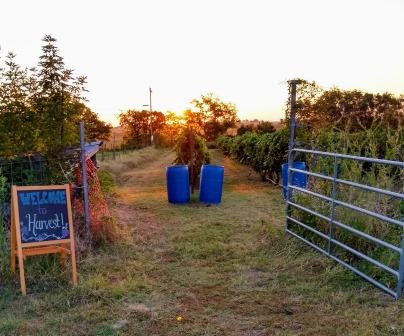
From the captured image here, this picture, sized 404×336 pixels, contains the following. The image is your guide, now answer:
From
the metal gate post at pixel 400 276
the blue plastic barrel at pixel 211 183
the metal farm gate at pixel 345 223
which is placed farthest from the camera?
the blue plastic barrel at pixel 211 183

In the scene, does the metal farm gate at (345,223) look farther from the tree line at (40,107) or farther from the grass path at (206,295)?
the tree line at (40,107)

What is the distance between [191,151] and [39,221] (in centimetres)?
818

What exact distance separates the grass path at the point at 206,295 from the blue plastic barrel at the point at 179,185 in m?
3.63

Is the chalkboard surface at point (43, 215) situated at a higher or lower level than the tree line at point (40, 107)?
lower

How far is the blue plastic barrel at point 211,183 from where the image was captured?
11.1 metres

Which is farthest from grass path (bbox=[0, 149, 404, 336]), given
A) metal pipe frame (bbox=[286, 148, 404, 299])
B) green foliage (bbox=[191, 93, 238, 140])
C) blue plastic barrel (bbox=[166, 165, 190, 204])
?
green foliage (bbox=[191, 93, 238, 140])

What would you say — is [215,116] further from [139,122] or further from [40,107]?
[40,107]

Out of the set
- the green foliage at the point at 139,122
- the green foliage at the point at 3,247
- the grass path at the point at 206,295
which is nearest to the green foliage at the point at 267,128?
the grass path at the point at 206,295

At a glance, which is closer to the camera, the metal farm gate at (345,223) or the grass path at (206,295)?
the grass path at (206,295)

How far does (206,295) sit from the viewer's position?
15.6ft

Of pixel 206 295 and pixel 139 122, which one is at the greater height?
pixel 139 122

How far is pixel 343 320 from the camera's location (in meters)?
3.95

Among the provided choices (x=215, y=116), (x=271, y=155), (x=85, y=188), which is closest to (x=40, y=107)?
(x=85, y=188)

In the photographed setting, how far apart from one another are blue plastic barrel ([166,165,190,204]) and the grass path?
363 cm
